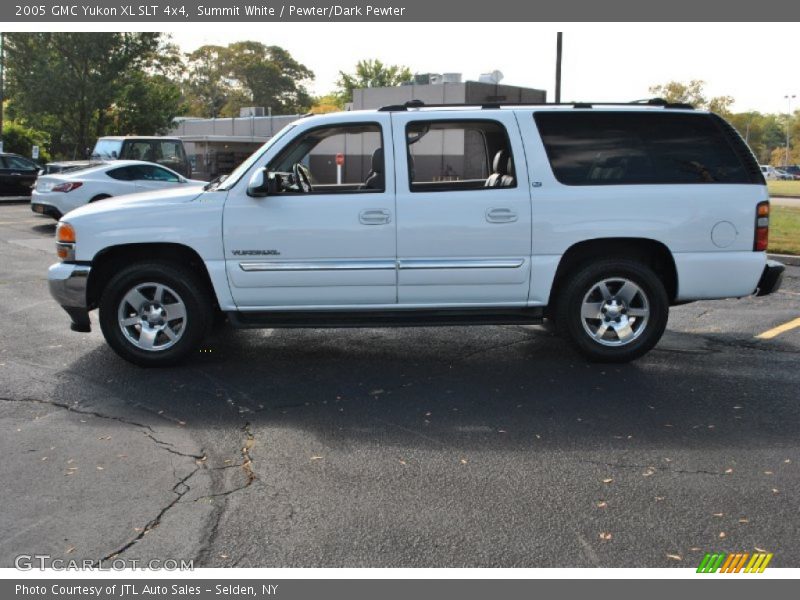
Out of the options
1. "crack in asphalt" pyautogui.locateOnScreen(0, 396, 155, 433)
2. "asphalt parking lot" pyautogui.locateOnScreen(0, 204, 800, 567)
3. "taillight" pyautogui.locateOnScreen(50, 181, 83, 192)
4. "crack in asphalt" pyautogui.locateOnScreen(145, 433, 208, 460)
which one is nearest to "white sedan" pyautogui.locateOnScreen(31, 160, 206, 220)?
"taillight" pyautogui.locateOnScreen(50, 181, 83, 192)

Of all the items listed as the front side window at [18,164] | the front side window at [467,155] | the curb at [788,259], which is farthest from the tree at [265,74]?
the front side window at [467,155]

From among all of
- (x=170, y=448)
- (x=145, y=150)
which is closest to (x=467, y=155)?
(x=170, y=448)

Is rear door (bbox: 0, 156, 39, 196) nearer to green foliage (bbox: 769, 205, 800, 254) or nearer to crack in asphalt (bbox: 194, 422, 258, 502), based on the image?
green foliage (bbox: 769, 205, 800, 254)

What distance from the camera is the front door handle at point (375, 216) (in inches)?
245

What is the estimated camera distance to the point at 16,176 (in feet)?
78.9

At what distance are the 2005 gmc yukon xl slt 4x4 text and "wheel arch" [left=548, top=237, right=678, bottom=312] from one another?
16 mm

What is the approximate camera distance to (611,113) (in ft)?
21.2

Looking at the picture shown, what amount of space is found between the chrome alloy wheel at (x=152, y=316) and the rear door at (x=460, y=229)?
1788mm

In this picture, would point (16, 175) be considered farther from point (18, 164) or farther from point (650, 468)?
point (650, 468)

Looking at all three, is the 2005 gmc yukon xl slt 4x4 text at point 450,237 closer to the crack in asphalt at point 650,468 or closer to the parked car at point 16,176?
the crack in asphalt at point 650,468

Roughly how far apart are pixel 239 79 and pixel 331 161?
86343 millimetres

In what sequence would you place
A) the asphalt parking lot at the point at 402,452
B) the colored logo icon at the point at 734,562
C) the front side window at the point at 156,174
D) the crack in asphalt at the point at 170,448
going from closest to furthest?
the colored logo icon at the point at 734,562
the asphalt parking lot at the point at 402,452
the crack in asphalt at the point at 170,448
the front side window at the point at 156,174

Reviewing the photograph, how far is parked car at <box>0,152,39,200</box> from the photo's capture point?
2391 centimetres

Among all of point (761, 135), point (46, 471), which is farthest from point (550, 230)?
point (761, 135)
